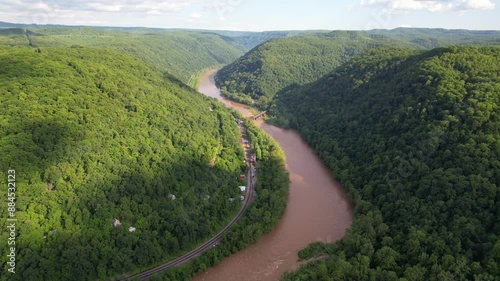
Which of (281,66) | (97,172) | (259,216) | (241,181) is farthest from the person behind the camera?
(281,66)

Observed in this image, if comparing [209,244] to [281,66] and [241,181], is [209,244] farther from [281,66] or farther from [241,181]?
[281,66]

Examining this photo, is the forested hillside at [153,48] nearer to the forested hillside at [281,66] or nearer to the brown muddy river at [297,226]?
the forested hillside at [281,66]

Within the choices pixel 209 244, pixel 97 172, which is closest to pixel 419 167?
pixel 209 244

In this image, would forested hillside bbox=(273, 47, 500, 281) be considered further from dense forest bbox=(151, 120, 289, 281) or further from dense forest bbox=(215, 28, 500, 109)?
dense forest bbox=(215, 28, 500, 109)

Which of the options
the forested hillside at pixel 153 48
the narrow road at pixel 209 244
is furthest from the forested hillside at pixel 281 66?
the narrow road at pixel 209 244

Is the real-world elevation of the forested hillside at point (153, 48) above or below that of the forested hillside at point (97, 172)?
above

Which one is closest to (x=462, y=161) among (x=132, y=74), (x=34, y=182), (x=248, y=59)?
(x=34, y=182)

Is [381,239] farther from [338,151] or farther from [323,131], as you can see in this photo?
[323,131]
